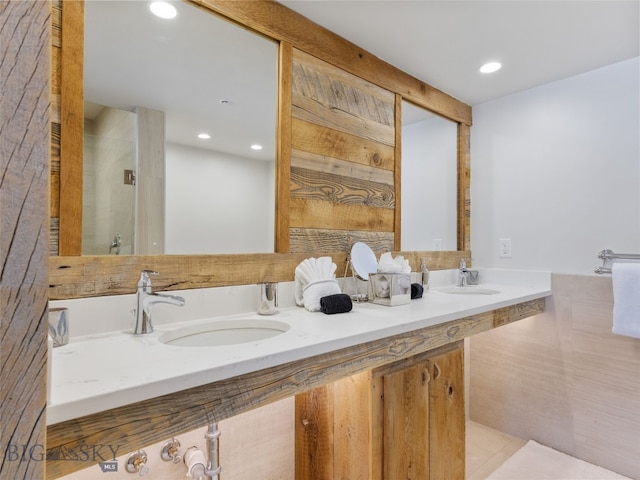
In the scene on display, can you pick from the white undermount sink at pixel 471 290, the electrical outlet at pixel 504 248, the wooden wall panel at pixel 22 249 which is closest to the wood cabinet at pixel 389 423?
the white undermount sink at pixel 471 290

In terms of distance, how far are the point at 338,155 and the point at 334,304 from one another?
30.0 inches

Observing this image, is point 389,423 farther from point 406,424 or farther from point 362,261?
point 362,261

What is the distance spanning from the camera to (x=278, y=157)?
1.48 m

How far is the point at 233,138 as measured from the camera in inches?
55.2

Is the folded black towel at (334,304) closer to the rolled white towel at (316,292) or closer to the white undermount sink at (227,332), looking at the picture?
the rolled white towel at (316,292)

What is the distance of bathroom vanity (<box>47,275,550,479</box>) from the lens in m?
0.65

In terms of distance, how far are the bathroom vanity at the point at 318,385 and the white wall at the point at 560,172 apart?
45 cm

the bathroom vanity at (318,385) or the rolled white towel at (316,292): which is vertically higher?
the rolled white towel at (316,292)

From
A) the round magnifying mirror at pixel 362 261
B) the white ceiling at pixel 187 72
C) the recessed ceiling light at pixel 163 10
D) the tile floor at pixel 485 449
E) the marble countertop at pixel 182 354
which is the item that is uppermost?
the recessed ceiling light at pixel 163 10

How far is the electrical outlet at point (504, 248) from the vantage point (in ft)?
7.50

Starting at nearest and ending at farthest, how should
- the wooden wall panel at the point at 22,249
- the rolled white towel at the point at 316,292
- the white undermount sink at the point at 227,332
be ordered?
the wooden wall panel at the point at 22,249
the white undermount sink at the point at 227,332
the rolled white towel at the point at 316,292

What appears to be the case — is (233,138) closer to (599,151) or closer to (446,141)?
(446,141)

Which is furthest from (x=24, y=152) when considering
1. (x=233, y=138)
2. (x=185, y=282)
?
(x=233, y=138)

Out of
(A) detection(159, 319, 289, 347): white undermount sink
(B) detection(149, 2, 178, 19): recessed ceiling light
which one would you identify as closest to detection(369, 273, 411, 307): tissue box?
(A) detection(159, 319, 289, 347): white undermount sink
